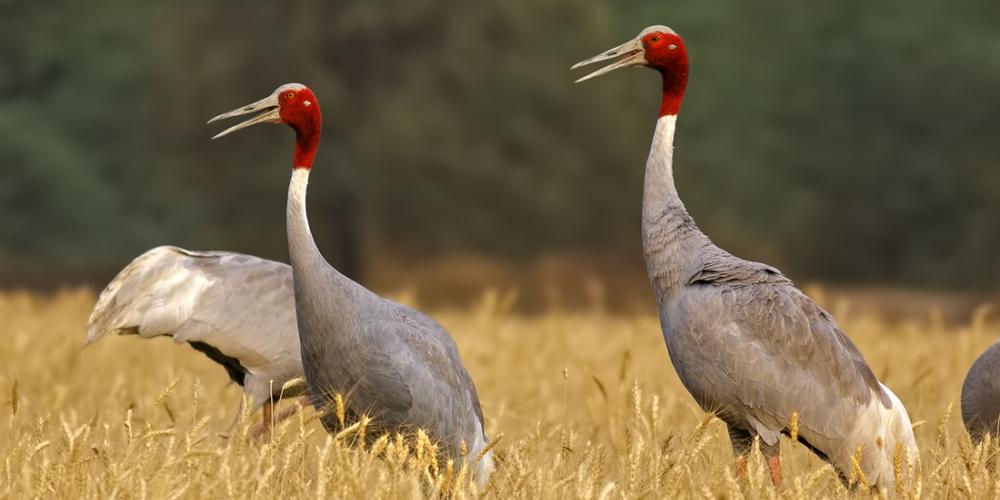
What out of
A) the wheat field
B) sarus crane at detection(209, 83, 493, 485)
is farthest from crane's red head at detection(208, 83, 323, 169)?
the wheat field

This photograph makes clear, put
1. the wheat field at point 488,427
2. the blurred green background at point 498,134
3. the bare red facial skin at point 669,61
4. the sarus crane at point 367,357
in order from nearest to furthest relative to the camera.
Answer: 1. the wheat field at point 488,427
2. the sarus crane at point 367,357
3. the bare red facial skin at point 669,61
4. the blurred green background at point 498,134

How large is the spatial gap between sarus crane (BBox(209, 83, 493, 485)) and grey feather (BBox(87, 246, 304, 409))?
66.1 inches

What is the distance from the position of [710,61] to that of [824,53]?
2.48m

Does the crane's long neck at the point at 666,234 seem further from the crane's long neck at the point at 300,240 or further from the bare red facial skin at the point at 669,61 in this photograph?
the crane's long neck at the point at 300,240

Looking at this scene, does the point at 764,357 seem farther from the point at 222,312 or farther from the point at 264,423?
the point at 222,312

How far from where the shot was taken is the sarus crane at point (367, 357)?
6070 millimetres

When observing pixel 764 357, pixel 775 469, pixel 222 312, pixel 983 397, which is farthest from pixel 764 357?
pixel 222 312

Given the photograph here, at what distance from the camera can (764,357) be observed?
6352 millimetres

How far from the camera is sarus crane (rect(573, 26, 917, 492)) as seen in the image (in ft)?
20.7

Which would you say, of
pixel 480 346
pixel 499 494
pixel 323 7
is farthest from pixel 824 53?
pixel 499 494

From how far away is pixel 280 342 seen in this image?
26.2 feet

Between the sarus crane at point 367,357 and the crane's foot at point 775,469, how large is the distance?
123cm

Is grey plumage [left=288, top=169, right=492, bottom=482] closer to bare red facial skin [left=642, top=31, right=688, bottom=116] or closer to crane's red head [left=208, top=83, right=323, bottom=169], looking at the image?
crane's red head [left=208, top=83, right=323, bottom=169]

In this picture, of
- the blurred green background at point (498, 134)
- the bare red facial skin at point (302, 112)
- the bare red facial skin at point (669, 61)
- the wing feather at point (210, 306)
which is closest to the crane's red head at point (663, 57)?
the bare red facial skin at point (669, 61)
